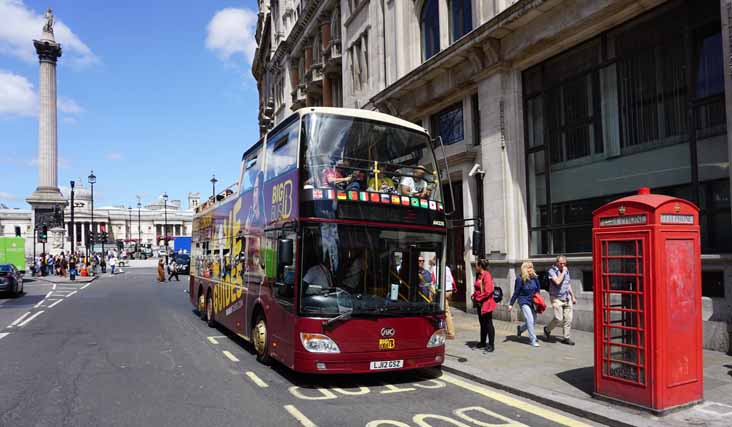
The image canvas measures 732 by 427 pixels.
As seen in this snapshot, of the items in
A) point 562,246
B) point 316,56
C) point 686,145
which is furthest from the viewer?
point 316,56

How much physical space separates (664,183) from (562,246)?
308 cm

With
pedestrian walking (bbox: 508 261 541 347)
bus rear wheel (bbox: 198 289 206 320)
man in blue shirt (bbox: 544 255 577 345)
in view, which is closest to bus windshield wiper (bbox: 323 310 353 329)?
pedestrian walking (bbox: 508 261 541 347)

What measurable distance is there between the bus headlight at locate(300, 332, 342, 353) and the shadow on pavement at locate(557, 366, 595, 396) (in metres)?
3.26

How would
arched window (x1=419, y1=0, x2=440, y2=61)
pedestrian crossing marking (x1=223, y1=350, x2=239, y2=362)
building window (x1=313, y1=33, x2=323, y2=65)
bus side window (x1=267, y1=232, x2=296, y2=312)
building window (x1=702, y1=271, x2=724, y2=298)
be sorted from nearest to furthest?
bus side window (x1=267, y1=232, x2=296, y2=312)
building window (x1=702, y1=271, x2=724, y2=298)
pedestrian crossing marking (x1=223, y1=350, x2=239, y2=362)
arched window (x1=419, y1=0, x2=440, y2=61)
building window (x1=313, y1=33, x2=323, y2=65)

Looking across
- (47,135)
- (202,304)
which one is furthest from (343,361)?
(47,135)

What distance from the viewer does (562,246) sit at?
13500mm

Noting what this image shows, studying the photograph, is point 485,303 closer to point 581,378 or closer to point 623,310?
A: point 581,378

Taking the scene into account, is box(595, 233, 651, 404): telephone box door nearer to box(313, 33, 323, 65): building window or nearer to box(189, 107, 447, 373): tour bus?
box(189, 107, 447, 373): tour bus

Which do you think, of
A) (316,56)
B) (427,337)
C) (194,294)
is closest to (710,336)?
(427,337)

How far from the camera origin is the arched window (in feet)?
63.0

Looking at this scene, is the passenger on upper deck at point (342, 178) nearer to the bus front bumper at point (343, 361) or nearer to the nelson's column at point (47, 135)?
the bus front bumper at point (343, 361)

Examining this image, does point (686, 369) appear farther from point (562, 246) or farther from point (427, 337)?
point (562, 246)

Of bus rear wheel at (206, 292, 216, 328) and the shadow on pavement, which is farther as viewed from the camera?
bus rear wheel at (206, 292, 216, 328)

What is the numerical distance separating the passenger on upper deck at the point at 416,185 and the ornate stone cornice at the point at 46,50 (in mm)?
69077
